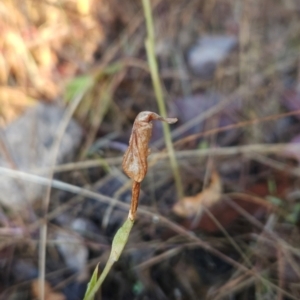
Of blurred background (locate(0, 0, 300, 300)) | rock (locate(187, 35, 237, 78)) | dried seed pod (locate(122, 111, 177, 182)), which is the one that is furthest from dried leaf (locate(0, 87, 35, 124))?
dried seed pod (locate(122, 111, 177, 182))

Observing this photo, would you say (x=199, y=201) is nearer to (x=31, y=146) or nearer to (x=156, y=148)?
(x=156, y=148)

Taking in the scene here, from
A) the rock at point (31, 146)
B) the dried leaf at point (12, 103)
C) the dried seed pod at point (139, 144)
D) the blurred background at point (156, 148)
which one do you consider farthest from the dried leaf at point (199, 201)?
the dried leaf at point (12, 103)

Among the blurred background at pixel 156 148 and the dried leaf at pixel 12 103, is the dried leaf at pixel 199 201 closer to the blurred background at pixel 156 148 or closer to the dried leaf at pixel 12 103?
the blurred background at pixel 156 148

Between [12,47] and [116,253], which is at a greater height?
[12,47]

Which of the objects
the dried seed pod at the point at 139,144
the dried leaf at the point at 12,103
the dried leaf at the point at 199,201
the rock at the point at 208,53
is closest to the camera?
the dried seed pod at the point at 139,144

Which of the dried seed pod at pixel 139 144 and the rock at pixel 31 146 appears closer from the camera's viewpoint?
the dried seed pod at pixel 139 144

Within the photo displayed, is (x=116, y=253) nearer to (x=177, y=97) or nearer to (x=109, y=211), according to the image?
(x=109, y=211)

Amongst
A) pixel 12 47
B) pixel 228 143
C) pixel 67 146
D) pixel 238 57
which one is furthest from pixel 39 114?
pixel 238 57

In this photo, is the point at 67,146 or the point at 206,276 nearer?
the point at 206,276
